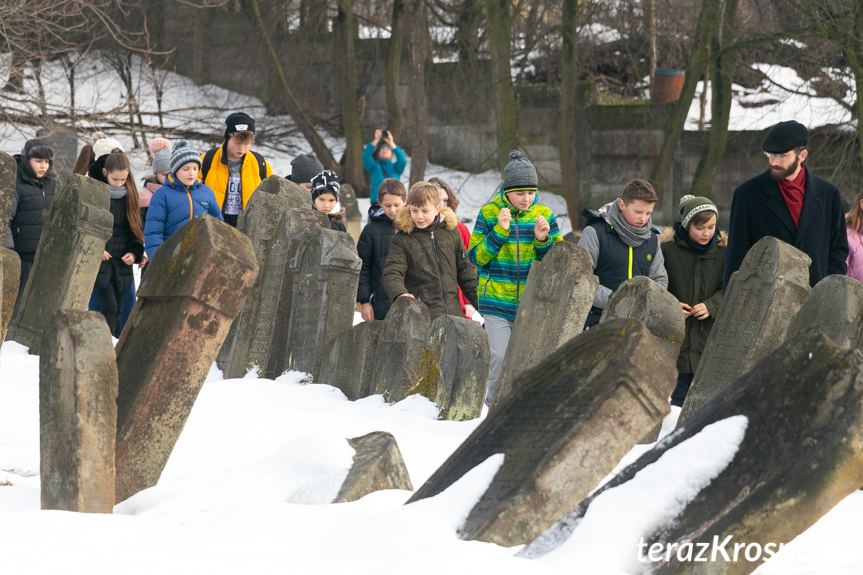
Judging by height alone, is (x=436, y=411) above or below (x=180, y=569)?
below

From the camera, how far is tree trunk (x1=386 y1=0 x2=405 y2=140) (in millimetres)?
20328

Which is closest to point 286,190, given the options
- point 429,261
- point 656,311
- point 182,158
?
point 182,158

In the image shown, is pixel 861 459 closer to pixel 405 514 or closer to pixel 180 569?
pixel 405 514

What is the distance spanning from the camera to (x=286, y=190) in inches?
331

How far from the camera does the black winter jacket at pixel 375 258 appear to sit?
7535mm

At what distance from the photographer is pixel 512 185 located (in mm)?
6652

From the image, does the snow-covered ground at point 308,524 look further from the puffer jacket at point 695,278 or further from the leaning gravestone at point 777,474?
the puffer jacket at point 695,278

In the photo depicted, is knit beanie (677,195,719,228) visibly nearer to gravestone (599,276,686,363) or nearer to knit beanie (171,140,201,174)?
gravestone (599,276,686,363)

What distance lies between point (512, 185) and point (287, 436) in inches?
102

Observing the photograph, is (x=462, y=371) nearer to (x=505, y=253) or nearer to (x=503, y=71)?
(x=505, y=253)

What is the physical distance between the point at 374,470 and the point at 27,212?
19.9 feet

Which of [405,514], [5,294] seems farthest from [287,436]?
[5,294]

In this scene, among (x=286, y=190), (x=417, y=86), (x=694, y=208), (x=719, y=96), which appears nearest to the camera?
(x=694, y=208)

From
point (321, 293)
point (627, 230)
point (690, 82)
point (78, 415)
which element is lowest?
point (321, 293)
